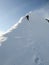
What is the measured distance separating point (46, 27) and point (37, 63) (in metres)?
9.27

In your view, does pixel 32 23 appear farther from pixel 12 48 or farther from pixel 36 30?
pixel 12 48

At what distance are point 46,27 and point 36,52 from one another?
22.9 feet

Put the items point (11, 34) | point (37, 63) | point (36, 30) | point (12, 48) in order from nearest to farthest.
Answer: point (37, 63)
point (12, 48)
point (11, 34)
point (36, 30)

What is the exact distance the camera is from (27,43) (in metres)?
25.2

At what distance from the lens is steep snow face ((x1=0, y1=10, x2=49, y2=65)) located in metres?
22.1

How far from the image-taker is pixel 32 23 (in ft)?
95.9

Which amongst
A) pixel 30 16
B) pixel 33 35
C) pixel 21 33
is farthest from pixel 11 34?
pixel 30 16

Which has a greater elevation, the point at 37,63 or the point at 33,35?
the point at 33,35

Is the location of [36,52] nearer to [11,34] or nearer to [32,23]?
[11,34]

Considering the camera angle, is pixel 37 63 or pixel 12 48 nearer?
pixel 37 63

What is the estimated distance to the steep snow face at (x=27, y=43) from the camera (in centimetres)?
2212

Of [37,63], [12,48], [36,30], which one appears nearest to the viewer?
[37,63]

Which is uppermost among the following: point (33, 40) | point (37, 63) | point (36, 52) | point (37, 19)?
point (37, 19)

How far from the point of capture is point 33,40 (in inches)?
1025
